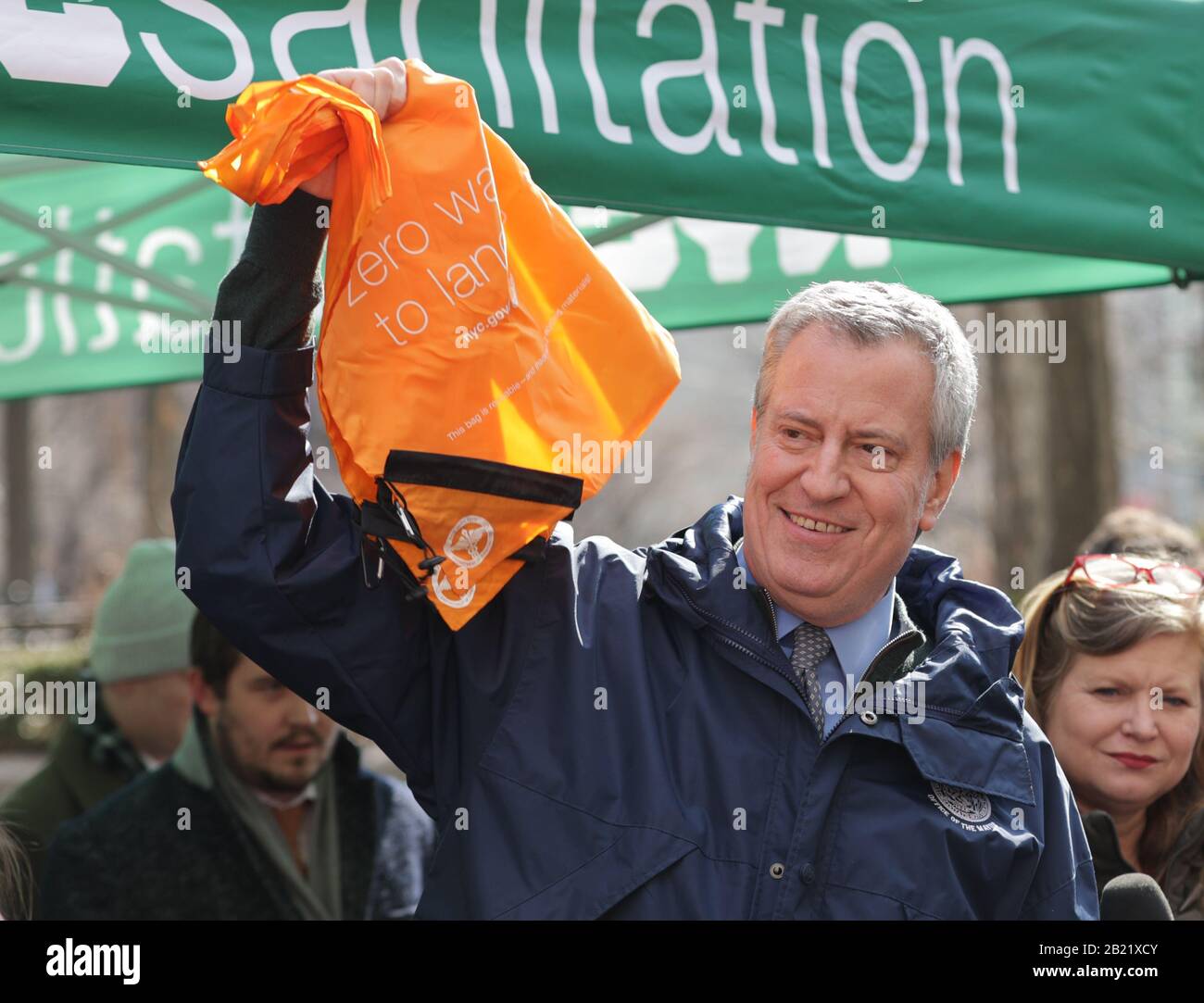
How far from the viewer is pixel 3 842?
2.63m

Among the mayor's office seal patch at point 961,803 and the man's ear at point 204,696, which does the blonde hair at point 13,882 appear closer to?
the man's ear at point 204,696

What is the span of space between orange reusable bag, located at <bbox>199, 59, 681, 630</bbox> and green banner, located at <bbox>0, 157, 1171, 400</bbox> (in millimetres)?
1590

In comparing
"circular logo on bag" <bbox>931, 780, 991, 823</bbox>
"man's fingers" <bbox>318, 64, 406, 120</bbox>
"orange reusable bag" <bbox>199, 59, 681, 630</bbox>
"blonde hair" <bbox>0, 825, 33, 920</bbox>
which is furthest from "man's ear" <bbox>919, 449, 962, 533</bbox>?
"blonde hair" <bbox>0, 825, 33, 920</bbox>

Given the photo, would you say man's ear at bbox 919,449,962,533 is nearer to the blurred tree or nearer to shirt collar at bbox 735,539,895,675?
shirt collar at bbox 735,539,895,675

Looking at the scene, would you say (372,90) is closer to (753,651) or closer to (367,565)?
(367,565)

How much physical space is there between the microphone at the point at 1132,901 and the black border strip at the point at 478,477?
1075 millimetres

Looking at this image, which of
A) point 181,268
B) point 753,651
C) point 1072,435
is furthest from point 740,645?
point 1072,435

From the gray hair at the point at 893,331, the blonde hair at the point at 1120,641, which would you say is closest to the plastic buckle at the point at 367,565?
the gray hair at the point at 893,331

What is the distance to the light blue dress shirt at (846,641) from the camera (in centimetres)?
238

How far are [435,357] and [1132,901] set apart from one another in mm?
1392

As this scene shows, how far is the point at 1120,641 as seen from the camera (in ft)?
10.0
